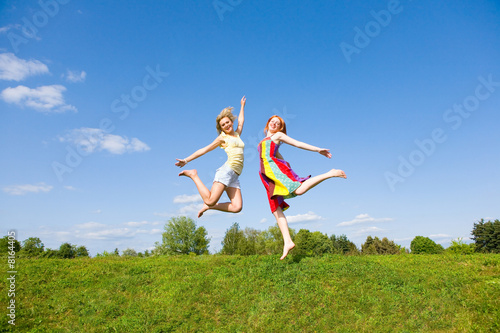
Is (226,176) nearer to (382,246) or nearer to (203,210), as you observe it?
(203,210)

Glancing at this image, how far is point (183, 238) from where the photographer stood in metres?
31.1

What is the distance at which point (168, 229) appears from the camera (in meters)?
32.5

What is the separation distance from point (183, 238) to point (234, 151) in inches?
1012

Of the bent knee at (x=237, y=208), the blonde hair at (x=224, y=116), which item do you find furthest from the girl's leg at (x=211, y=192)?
the blonde hair at (x=224, y=116)

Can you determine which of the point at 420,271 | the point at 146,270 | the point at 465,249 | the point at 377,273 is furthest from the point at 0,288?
the point at 465,249

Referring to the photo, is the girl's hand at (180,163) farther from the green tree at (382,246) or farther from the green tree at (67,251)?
the green tree at (382,246)

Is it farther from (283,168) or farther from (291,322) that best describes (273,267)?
(283,168)

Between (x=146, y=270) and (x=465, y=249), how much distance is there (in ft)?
42.1

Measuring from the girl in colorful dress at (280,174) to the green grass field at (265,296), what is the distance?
1.09 metres

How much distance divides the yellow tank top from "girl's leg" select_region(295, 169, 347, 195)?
54.2 inches

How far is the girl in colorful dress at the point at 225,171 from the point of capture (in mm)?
7012

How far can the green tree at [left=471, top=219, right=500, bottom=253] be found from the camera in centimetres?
1703

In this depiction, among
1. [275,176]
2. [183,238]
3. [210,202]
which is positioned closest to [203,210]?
[210,202]

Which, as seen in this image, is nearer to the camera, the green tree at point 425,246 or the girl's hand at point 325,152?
the girl's hand at point 325,152
